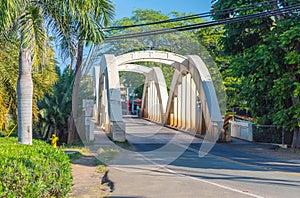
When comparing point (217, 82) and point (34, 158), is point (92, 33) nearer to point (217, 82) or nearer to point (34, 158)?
point (34, 158)

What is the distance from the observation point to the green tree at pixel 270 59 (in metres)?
16.7

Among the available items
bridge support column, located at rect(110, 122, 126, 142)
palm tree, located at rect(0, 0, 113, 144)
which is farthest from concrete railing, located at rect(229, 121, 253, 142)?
palm tree, located at rect(0, 0, 113, 144)

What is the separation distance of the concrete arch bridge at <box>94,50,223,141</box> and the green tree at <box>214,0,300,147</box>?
388 cm

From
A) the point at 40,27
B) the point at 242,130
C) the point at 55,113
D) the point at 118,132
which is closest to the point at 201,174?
the point at 40,27

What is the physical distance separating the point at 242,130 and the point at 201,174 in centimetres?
1400

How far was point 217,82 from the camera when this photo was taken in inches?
1216

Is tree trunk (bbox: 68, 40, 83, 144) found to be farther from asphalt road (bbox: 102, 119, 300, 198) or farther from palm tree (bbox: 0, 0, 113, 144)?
palm tree (bbox: 0, 0, 113, 144)

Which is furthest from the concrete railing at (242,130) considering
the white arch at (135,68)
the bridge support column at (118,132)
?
the white arch at (135,68)

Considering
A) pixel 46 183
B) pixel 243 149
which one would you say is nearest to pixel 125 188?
pixel 46 183

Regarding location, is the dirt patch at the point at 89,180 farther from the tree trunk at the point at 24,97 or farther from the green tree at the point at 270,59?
the green tree at the point at 270,59

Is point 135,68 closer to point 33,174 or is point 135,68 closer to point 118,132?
point 118,132

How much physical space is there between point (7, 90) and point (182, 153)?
7851 mm

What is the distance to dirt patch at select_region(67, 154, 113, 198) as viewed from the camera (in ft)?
29.5

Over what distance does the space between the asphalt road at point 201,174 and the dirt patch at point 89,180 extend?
0.89 feet
